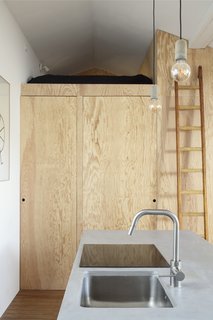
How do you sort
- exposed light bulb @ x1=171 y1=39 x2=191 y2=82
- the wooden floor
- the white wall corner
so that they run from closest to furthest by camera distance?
exposed light bulb @ x1=171 y1=39 x2=191 y2=82 → the wooden floor → the white wall corner

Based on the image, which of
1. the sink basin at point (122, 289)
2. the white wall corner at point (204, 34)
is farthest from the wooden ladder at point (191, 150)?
the sink basin at point (122, 289)

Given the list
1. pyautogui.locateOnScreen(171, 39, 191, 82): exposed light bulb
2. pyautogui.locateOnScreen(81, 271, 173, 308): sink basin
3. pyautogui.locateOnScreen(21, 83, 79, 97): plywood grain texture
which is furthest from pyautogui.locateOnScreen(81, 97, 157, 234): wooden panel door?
pyautogui.locateOnScreen(81, 271, 173, 308): sink basin

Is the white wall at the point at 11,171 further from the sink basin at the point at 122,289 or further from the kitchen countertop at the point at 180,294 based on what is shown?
the sink basin at the point at 122,289

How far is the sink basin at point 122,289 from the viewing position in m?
1.36

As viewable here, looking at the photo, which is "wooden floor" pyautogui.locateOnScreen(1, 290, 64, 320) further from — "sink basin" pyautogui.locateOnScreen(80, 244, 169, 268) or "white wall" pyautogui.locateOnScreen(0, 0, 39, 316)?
"sink basin" pyautogui.locateOnScreen(80, 244, 169, 268)

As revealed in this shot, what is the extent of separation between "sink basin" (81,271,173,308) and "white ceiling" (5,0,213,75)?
2.39 m

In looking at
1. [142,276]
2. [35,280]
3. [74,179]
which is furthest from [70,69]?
[142,276]

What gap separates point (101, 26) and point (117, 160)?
1607mm

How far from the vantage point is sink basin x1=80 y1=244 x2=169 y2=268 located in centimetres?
155

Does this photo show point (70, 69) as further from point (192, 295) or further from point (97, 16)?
point (192, 295)

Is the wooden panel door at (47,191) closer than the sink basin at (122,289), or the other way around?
the sink basin at (122,289)

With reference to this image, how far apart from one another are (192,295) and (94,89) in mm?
2599

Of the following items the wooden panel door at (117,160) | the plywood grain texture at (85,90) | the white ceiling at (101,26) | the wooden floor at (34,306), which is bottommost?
the wooden floor at (34,306)

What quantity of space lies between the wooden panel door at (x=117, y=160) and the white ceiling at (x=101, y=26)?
2.70ft
